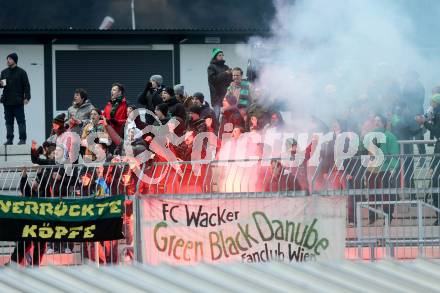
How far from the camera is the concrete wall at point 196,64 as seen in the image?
25703mm

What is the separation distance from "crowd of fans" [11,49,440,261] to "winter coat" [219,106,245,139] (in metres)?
0.02

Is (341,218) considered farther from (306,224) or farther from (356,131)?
(356,131)

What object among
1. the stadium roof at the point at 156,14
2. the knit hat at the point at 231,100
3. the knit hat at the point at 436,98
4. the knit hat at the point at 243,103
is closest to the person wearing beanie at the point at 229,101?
the knit hat at the point at 231,100

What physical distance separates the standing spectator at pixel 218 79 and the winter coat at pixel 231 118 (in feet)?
6.93

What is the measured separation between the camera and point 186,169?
12.0 meters

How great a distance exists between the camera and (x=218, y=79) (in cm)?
1800

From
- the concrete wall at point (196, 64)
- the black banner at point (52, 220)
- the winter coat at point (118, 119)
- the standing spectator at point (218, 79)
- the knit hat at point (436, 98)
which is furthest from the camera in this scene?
the concrete wall at point (196, 64)

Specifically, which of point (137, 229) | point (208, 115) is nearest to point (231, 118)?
point (208, 115)

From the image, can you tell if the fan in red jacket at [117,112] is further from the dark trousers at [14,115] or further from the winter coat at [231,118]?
the dark trousers at [14,115]

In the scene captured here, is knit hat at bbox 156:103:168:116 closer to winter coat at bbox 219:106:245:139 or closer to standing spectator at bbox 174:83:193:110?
winter coat at bbox 219:106:245:139

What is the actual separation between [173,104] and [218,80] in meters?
1.95

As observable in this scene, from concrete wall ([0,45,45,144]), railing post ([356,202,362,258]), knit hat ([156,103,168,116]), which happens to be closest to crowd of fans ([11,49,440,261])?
knit hat ([156,103,168,116])

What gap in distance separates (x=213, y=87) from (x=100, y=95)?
9315 millimetres

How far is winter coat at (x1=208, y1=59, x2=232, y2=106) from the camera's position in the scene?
59.0 feet
